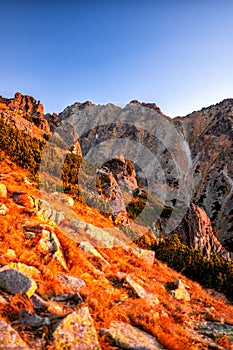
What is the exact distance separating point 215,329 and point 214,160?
138106 millimetres

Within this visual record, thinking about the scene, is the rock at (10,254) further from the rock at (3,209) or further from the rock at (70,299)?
the rock at (3,209)

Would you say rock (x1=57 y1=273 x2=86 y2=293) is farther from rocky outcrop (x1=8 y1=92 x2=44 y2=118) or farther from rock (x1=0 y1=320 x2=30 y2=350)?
rocky outcrop (x1=8 y1=92 x2=44 y2=118)

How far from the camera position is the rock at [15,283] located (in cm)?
571

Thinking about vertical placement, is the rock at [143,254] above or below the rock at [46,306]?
below

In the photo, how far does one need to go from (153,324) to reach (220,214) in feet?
332

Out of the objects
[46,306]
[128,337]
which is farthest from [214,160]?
[46,306]

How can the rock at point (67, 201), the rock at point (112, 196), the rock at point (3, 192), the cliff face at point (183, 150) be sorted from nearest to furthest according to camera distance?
the rock at point (3, 192)
the rock at point (67, 201)
the rock at point (112, 196)
the cliff face at point (183, 150)

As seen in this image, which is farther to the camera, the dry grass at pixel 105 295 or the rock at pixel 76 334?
the dry grass at pixel 105 295

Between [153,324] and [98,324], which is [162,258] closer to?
[153,324]

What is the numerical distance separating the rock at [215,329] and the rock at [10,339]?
617 centimetres

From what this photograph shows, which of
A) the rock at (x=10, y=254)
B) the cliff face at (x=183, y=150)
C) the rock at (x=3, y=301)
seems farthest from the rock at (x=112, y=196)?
the cliff face at (x=183, y=150)

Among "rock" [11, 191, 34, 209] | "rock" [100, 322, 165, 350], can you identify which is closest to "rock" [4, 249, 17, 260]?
"rock" [100, 322, 165, 350]

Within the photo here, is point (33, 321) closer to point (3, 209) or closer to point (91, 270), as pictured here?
point (91, 270)

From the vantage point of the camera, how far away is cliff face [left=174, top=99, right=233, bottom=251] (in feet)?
317
